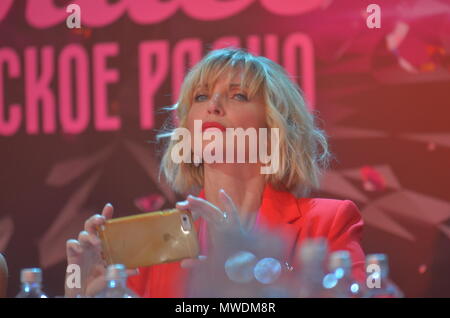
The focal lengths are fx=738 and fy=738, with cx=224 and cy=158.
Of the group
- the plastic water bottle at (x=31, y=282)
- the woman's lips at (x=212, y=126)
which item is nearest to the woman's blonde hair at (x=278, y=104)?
the woman's lips at (x=212, y=126)

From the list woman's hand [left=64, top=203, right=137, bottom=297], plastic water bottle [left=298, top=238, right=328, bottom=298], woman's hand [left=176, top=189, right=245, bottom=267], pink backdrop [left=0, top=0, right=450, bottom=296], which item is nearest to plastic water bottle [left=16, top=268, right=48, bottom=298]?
woman's hand [left=64, top=203, right=137, bottom=297]

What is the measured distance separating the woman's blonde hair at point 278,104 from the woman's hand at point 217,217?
1.41ft

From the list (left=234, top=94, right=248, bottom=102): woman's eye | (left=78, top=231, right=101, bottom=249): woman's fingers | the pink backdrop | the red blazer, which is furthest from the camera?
the pink backdrop

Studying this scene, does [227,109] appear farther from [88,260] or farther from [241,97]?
[88,260]

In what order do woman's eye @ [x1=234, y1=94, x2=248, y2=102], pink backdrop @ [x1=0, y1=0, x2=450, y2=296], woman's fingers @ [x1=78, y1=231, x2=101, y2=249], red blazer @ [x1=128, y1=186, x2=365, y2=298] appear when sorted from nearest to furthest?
woman's fingers @ [x1=78, y1=231, x2=101, y2=249], red blazer @ [x1=128, y1=186, x2=365, y2=298], woman's eye @ [x1=234, y1=94, x2=248, y2=102], pink backdrop @ [x1=0, y1=0, x2=450, y2=296]

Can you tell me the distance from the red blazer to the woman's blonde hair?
92mm

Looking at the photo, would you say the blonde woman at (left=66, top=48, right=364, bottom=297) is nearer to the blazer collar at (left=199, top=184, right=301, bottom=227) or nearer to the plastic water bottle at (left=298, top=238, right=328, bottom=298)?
the blazer collar at (left=199, top=184, right=301, bottom=227)

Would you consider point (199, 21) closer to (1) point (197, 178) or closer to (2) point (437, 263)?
(1) point (197, 178)

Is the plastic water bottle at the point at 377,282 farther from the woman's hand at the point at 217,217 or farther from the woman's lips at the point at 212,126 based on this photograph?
the woman's lips at the point at 212,126

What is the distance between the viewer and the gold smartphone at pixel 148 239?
4.39ft

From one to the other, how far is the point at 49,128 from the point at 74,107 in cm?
14

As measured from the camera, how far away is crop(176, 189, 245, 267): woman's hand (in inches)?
53.8
